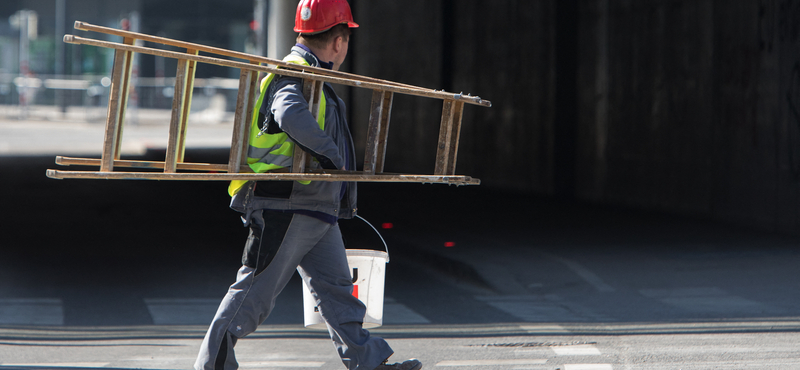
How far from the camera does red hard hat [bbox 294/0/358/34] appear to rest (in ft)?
14.2

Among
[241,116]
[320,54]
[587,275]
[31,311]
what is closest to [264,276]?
[241,116]

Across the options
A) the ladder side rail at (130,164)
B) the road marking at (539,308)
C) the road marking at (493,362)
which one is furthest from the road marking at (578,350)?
the ladder side rail at (130,164)

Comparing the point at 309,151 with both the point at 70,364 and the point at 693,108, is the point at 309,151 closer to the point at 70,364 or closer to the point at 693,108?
the point at 70,364

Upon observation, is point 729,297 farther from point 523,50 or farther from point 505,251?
point 523,50

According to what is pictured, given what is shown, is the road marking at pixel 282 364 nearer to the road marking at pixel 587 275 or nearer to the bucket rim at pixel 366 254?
the bucket rim at pixel 366 254

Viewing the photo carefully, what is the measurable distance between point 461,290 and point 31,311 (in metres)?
3.16

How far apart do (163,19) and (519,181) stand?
34565 millimetres

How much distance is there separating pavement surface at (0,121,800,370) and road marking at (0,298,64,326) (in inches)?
0.8

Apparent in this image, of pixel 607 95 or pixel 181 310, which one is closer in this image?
pixel 181 310

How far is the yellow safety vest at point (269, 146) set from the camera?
4.26m

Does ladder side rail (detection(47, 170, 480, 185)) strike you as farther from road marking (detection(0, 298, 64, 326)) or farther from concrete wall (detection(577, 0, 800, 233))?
concrete wall (detection(577, 0, 800, 233))

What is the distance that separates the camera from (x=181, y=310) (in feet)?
22.0

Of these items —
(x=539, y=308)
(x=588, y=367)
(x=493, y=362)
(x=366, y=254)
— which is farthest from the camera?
(x=539, y=308)

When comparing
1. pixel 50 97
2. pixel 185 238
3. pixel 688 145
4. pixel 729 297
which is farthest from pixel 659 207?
pixel 50 97
